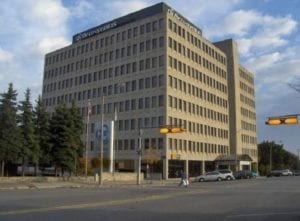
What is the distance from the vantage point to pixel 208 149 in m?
98.6

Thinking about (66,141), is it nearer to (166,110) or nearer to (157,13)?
(166,110)

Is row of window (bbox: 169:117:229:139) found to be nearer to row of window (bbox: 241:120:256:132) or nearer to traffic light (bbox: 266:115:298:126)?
row of window (bbox: 241:120:256:132)

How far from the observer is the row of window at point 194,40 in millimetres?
87175

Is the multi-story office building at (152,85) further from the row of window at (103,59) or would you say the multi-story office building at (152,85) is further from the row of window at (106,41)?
the row of window at (103,59)

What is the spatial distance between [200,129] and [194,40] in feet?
A: 60.2

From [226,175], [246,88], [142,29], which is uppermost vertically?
[142,29]

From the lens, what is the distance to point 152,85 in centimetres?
8544

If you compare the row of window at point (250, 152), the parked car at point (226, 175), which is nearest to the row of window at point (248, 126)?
the row of window at point (250, 152)

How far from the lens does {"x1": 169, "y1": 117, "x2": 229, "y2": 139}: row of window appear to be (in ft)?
280

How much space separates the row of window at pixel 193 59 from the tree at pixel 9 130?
134 ft

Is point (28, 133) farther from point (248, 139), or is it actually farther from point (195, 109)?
point (248, 139)

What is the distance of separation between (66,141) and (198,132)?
4327 cm

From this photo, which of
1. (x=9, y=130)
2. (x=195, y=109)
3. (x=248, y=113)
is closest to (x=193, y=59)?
(x=195, y=109)

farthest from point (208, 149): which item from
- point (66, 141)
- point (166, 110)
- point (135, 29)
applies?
point (66, 141)
